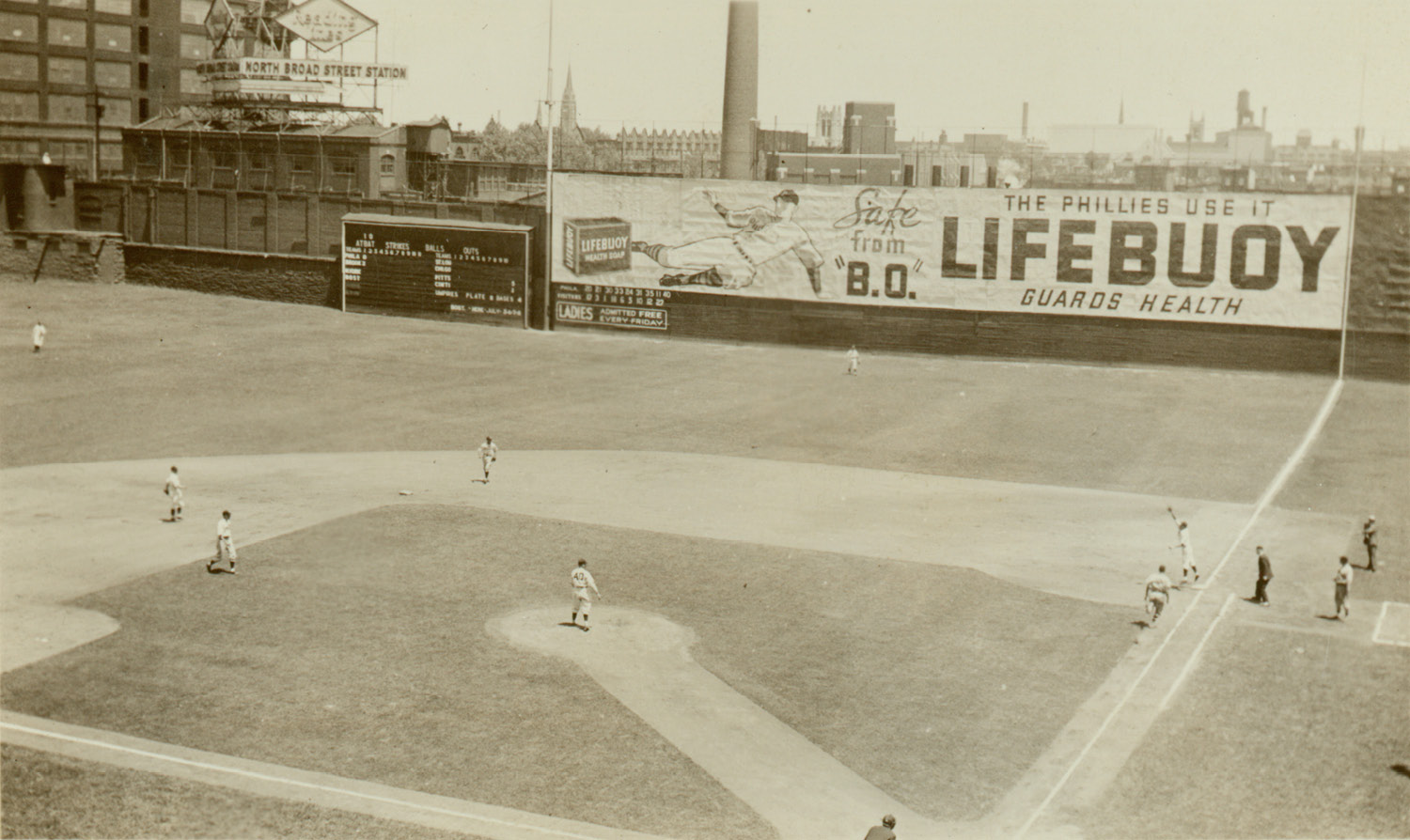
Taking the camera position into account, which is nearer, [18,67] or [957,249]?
[957,249]

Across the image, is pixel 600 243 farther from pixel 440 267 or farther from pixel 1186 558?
pixel 1186 558

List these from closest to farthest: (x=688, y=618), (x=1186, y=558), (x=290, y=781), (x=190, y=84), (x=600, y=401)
→ (x=290, y=781) < (x=688, y=618) < (x=1186, y=558) < (x=600, y=401) < (x=190, y=84)

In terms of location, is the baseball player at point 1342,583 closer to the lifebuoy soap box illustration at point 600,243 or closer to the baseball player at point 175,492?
the baseball player at point 175,492

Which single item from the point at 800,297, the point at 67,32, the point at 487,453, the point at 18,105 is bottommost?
the point at 487,453

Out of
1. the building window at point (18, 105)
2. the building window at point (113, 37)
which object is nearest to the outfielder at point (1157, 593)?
the building window at point (18, 105)

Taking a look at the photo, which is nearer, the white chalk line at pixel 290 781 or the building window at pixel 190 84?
the white chalk line at pixel 290 781

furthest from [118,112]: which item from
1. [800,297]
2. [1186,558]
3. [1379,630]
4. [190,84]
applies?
[1379,630]

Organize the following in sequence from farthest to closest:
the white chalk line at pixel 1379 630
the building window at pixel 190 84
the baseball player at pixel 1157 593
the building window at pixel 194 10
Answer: the building window at pixel 190 84
the building window at pixel 194 10
the baseball player at pixel 1157 593
the white chalk line at pixel 1379 630

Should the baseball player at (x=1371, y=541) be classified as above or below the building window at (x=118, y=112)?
below
